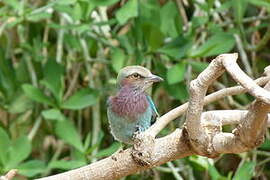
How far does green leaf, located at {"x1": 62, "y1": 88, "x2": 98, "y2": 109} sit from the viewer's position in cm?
235

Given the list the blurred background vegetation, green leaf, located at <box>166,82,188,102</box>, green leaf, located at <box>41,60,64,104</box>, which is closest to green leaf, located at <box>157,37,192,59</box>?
the blurred background vegetation

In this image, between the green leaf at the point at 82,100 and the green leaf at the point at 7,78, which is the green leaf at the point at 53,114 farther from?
the green leaf at the point at 7,78

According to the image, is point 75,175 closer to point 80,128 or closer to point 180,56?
point 180,56

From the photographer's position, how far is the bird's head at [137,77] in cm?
181

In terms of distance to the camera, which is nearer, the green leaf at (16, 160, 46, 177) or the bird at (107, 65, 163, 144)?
the bird at (107, 65, 163, 144)

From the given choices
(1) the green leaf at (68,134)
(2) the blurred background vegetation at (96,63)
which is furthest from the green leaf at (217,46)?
(1) the green leaf at (68,134)

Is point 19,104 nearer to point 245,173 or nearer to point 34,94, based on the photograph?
point 34,94

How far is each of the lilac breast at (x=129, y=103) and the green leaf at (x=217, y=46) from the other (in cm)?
42

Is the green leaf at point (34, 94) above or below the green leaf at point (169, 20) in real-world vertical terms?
below

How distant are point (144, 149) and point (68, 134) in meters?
0.99

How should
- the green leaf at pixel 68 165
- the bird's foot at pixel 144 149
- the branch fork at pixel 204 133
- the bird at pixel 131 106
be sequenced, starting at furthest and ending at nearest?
the green leaf at pixel 68 165 < the bird at pixel 131 106 < the bird's foot at pixel 144 149 < the branch fork at pixel 204 133

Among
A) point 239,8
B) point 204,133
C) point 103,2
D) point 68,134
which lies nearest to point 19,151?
point 68,134

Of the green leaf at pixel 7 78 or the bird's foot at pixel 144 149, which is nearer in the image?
the bird's foot at pixel 144 149

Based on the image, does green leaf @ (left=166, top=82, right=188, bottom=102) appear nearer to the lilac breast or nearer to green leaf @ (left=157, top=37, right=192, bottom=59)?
green leaf @ (left=157, top=37, right=192, bottom=59)
